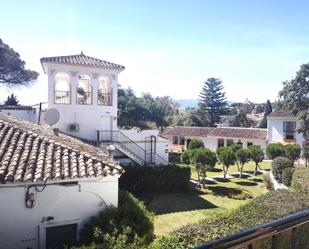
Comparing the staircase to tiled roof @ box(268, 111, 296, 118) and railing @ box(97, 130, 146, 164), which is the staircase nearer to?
railing @ box(97, 130, 146, 164)

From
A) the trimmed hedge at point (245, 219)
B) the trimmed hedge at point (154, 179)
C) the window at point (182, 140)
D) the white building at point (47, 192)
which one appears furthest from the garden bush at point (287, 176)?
the window at point (182, 140)

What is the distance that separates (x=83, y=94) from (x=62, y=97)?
180 centimetres

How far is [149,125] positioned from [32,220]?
41523 millimetres

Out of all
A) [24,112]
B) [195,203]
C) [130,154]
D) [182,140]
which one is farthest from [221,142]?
[195,203]

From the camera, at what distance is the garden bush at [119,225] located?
8875 mm

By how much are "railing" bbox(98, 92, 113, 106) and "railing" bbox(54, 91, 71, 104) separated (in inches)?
90.0

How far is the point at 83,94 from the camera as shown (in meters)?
25.8

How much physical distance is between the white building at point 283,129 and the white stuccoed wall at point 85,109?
2594 cm

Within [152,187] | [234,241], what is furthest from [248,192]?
[234,241]

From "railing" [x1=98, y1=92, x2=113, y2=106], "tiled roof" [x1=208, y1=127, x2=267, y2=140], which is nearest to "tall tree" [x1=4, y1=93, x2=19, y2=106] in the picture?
"railing" [x1=98, y1=92, x2=113, y2=106]

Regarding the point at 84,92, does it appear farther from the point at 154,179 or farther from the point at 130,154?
the point at 154,179

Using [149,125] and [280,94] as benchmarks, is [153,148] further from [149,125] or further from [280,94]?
[149,125]

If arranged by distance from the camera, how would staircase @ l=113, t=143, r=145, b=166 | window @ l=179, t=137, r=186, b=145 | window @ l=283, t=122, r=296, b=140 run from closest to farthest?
staircase @ l=113, t=143, r=145, b=166, window @ l=283, t=122, r=296, b=140, window @ l=179, t=137, r=186, b=145

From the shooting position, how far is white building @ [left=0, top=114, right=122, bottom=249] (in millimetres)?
8992
